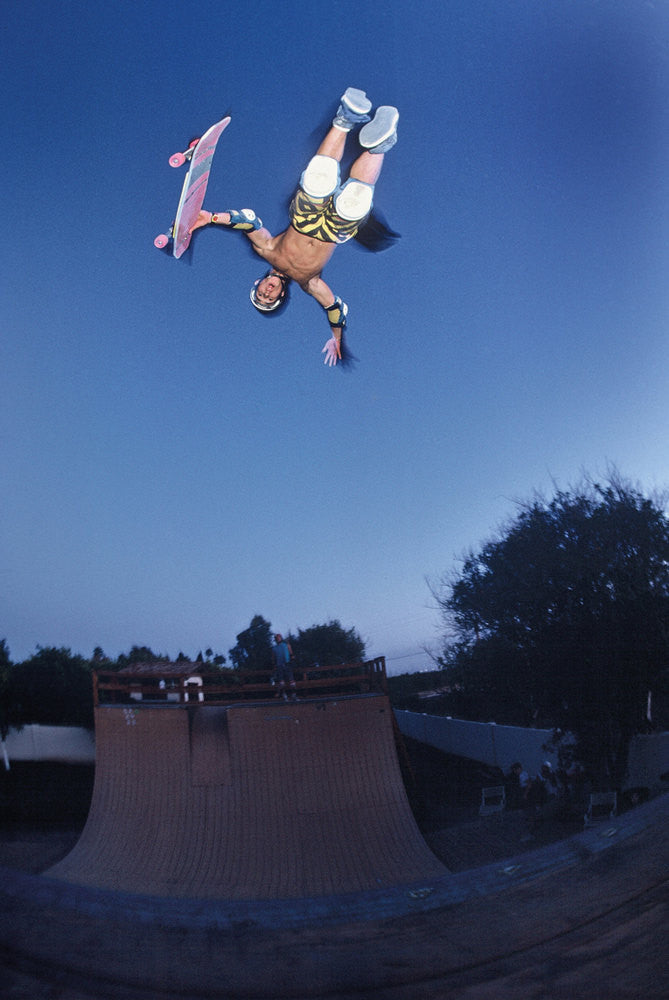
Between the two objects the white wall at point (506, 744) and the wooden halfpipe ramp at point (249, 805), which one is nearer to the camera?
the wooden halfpipe ramp at point (249, 805)

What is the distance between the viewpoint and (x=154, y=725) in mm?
7074

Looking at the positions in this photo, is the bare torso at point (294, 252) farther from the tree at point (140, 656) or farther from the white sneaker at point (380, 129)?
the tree at point (140, 656)

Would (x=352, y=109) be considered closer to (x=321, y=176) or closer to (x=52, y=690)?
(x=321, y=176)

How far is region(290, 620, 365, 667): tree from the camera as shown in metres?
22.6

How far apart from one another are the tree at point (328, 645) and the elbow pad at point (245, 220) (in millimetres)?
18616

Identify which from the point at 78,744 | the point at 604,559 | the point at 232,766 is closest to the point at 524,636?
the point at 604,559

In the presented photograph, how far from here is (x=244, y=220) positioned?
6340mm

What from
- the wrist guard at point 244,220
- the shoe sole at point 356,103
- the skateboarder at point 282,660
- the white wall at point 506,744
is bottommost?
the white wall at point 506,744

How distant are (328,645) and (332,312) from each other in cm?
1974

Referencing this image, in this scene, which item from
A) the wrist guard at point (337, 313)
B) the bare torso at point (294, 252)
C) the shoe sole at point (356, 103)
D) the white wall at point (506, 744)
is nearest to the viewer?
the shoe sole at point (356, 103)

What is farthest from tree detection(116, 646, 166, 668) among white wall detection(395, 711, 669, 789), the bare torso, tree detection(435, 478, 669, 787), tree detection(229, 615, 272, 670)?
the bare torso

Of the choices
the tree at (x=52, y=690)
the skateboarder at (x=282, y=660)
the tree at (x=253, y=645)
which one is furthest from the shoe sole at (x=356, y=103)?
the tree at (x=253, y=645)

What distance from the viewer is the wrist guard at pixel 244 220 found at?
20.6ft

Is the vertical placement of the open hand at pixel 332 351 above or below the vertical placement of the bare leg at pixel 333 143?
below
